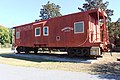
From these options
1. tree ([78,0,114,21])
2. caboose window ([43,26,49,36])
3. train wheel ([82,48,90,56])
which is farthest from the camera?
tree ([78,0,114,21])

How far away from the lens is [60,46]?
60.4ft

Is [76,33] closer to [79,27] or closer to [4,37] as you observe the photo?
[79,27]

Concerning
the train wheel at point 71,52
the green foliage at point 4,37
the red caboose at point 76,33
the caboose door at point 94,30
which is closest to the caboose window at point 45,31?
the red caboose at point 76,33

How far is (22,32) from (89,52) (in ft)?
32.3

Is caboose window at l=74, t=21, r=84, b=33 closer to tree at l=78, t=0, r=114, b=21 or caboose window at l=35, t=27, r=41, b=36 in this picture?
caboose window at l=35, t=27, r=41, b=36

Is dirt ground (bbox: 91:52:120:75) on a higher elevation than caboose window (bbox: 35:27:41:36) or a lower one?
lower

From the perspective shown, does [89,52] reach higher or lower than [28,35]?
lower

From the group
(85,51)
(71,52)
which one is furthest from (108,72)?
(71,52)

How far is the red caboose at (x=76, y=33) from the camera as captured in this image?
53.4 feet

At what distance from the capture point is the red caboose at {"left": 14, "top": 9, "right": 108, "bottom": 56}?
16281mm

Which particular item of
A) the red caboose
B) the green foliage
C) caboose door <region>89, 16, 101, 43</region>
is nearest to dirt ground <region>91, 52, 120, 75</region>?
the red caboose

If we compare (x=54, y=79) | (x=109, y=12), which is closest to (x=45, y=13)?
(x=109, y=12)

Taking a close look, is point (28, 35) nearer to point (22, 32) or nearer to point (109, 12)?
point (22, 32)

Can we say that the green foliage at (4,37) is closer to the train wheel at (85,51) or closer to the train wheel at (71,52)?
the train wheel at (71,52)
